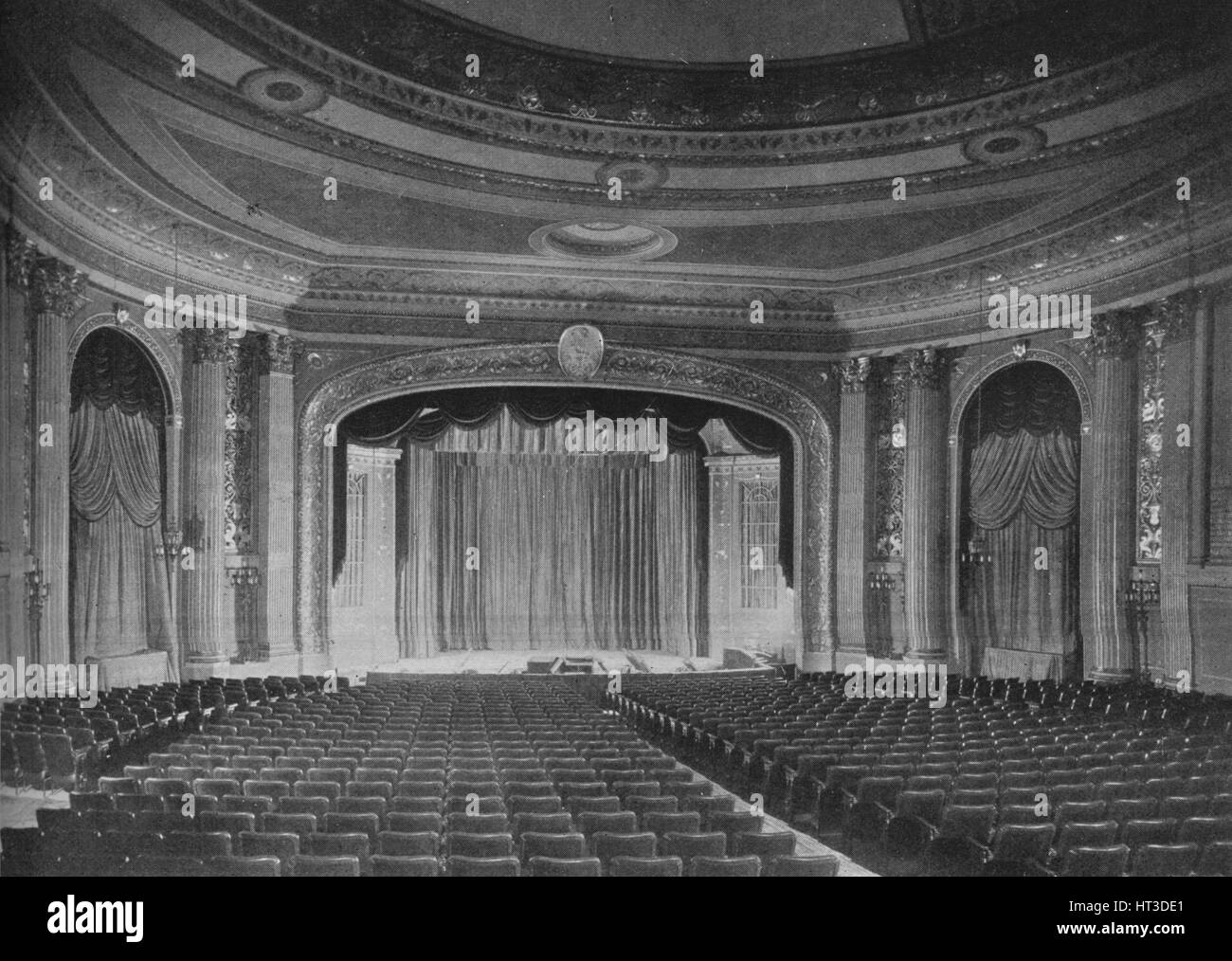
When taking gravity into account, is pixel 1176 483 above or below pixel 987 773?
above

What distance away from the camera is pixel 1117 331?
53.4ft

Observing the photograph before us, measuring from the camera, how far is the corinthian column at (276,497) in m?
18.3

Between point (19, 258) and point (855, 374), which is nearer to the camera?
point (19, 258)

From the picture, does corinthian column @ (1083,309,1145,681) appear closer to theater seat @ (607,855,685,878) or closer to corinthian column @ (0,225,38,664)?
theater seat @ (607,855,685,878)

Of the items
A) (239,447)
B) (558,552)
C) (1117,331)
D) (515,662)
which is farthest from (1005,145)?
(558,552)

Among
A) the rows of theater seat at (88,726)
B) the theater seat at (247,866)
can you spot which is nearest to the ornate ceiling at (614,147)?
the rows of theater seat at (88,726)

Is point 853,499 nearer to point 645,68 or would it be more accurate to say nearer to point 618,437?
point 618,437

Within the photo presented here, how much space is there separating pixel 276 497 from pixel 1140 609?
14700mm

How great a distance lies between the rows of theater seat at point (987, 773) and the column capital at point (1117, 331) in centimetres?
567

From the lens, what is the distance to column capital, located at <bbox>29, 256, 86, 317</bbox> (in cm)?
1335

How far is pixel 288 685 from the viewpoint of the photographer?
617 inches

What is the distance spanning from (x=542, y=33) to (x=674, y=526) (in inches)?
642
